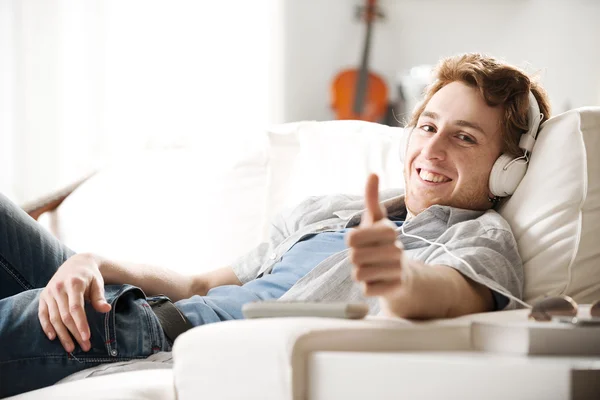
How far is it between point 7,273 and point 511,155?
91 centimetres

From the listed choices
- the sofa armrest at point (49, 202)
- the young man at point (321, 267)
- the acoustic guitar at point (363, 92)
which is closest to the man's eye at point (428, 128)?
the young man at point (321, 267)

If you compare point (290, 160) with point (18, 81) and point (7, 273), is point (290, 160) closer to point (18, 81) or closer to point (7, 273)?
point (7, 273)

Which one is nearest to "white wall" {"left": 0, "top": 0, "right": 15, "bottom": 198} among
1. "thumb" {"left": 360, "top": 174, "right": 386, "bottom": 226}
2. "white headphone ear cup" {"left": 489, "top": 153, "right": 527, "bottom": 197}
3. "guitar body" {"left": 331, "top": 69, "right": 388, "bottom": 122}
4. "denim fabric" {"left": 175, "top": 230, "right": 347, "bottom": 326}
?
"guitar body" {"left": 331, "top": 69, "right": 388, "bottom": 122}

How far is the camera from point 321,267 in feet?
4.58

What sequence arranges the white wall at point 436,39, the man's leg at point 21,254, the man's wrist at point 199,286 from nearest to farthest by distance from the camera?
the man's leg at point 21,254
the man's wrist at point 199,286
the white wall at point 436,39

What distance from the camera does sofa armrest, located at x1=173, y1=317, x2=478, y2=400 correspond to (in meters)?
0.83

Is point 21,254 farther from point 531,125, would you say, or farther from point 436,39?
point 436,39

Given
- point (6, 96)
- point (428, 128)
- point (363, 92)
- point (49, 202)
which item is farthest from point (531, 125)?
point (363, 92)

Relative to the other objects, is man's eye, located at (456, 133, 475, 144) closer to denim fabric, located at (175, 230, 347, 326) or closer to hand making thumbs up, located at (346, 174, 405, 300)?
denim fabric, located at (175, 230, 347, 326)

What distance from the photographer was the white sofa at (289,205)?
80 centimetres

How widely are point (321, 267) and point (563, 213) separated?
0.41m

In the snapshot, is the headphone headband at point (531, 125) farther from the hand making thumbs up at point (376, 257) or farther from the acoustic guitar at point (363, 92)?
the acoustic guitar at point (363, 92)

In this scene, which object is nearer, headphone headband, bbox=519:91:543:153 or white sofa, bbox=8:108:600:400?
white sofa, bbox=8:108:600:400

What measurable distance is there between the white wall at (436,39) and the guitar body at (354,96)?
0.10 m
